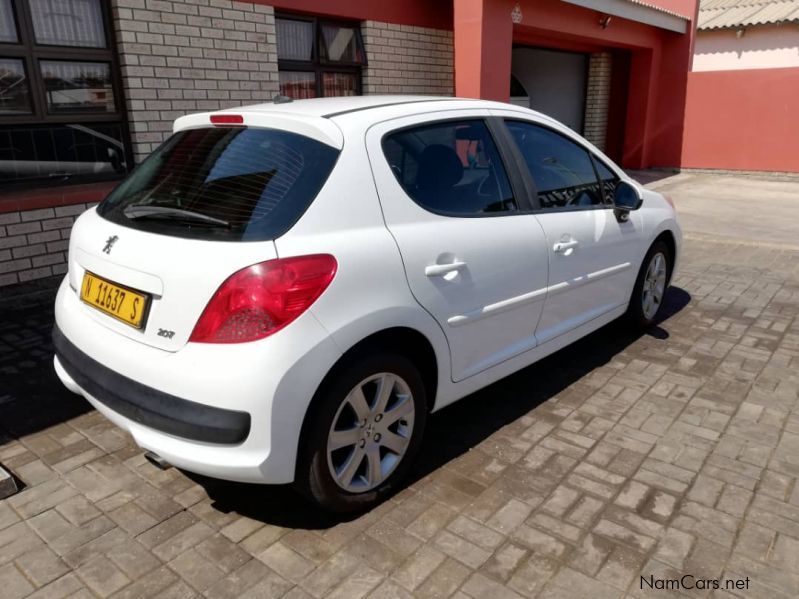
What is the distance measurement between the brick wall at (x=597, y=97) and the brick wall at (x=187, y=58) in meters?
10.4

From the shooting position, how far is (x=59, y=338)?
2928mm

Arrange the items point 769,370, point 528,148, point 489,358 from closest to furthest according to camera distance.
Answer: point 489,358 → point 528,148 → point 769,370

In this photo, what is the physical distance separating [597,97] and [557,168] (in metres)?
12.6

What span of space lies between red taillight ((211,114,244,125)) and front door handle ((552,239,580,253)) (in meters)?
1.79

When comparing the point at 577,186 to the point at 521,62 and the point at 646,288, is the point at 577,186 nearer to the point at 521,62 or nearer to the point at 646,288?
the point at 646,288

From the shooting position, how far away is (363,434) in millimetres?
2652

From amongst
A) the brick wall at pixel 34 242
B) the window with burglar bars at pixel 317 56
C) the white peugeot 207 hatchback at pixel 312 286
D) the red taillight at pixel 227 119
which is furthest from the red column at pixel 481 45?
the red taillight at pixel 227 119

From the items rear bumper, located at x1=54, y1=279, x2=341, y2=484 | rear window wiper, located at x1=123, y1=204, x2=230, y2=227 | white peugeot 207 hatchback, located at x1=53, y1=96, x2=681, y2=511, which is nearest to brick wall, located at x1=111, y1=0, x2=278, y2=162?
white peugeot 207 hatchback, located at x1=53, y1=96, x2=681, y2=511

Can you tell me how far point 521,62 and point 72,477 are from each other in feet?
46.4

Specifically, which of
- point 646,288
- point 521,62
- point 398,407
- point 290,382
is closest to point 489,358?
point 398,407

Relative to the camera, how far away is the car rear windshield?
95.3 inches

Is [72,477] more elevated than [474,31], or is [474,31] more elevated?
[474,31]

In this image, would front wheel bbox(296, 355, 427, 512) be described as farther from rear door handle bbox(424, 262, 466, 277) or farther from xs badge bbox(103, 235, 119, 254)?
xs badge bbox(103, 235, 119, 254)

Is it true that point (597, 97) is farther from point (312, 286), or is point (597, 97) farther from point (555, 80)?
point (312, 286)
